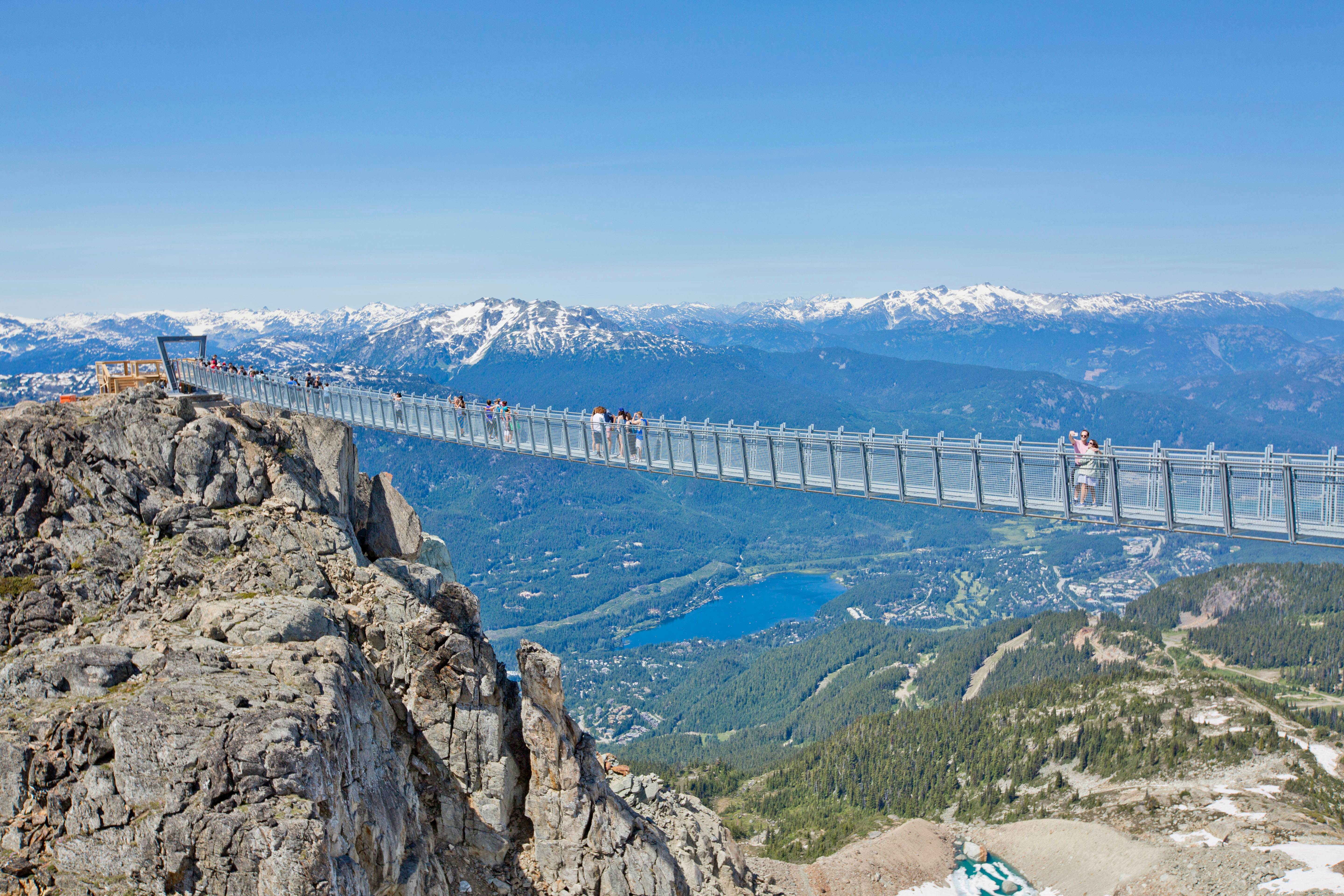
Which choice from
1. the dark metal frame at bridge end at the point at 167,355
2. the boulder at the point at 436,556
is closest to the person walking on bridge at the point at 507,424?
the boulder at the point at 436,556

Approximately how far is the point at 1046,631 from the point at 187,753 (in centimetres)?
13517

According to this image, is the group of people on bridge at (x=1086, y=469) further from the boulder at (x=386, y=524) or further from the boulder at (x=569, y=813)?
the boulder at (x=386, y=524)

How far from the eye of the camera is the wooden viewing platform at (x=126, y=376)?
3272 centimetres

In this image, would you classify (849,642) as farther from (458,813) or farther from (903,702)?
(458,813)

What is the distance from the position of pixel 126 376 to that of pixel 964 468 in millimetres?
31348

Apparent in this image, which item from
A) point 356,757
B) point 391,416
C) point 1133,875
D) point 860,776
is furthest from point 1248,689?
point 356,757

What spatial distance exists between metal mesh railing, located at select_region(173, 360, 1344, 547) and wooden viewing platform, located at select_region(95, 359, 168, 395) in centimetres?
1037

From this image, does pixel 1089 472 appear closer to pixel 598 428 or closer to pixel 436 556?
pixel 598 428

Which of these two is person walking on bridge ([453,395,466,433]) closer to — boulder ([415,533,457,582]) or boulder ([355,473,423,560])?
boulder ([415,533,457,582])

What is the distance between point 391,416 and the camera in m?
43.3

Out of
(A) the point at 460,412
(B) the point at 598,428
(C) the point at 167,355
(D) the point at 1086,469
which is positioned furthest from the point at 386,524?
(C) the point at 167,355

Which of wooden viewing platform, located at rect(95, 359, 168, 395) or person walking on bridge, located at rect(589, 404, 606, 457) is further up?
wooden viewing platform, located at rect(95, 359, 168, 395)

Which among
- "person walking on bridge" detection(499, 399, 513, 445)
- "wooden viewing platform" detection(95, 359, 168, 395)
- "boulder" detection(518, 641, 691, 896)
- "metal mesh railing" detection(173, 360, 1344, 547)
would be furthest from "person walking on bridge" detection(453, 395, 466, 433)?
"boulder" detection(518, 641, 691, 896)

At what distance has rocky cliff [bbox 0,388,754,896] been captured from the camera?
13.3 meters
